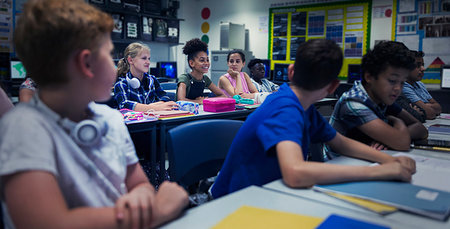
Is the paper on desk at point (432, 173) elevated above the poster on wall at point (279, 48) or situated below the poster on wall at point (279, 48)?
below

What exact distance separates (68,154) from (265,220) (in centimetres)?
44

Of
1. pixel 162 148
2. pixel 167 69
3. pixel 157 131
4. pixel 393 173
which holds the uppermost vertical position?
pixel 167 69

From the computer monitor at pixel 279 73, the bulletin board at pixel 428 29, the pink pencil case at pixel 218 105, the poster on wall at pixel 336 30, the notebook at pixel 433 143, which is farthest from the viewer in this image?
the computer monitor at pixel 279 73

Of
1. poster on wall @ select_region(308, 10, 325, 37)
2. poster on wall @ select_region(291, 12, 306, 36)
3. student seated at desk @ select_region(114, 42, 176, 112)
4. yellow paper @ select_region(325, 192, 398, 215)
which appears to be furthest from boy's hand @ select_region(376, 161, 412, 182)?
poster on wall @ select_region(291, 12, 306, 36)

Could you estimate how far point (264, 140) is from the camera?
3.51 ft

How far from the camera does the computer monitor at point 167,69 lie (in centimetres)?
703

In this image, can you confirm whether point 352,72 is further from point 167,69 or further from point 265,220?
point 265,220

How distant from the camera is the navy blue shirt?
3.48 feet

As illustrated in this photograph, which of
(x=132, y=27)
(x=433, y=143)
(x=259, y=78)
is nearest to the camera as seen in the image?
(x=433, y=143)

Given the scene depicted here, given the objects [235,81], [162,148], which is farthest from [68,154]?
[235,81]

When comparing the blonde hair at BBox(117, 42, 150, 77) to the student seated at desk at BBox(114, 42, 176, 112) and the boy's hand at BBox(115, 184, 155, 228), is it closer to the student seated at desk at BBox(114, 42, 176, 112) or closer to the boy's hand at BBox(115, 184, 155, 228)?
the student seated at desk at BBox(114, 42, 176, 112)

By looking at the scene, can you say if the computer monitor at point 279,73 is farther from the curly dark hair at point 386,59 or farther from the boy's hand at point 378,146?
the boy's hand at point 378,146

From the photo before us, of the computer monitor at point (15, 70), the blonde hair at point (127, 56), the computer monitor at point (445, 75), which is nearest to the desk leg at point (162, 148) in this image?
the blonde hair at point (127, 56)

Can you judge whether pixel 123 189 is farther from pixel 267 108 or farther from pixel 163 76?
pixel 163 76
